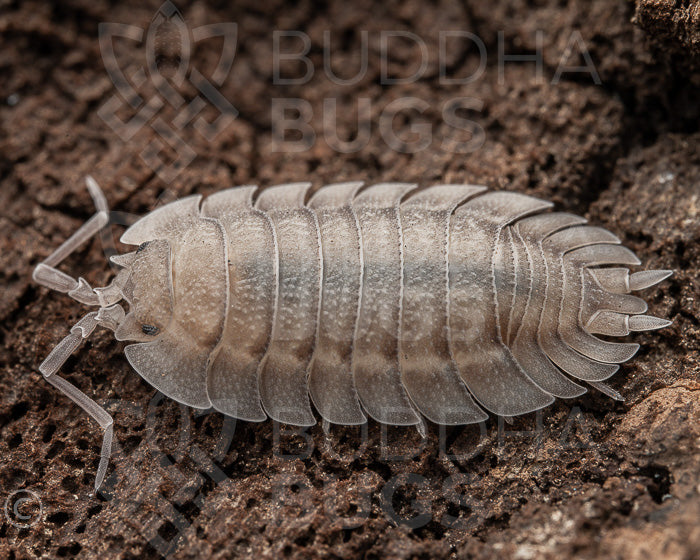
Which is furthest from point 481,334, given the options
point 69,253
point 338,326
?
point 69,253

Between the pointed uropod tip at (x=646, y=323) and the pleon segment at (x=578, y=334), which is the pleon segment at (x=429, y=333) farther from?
the pointed uropod tip at (x=646, y=323)

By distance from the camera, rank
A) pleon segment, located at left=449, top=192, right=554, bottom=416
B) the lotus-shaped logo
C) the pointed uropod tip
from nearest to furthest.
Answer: pleon segment, located at left=449, top=192, right=554, bottom=416
the pointed uropod tip
the lotus-shaped logo

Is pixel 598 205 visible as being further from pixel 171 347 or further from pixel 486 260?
pixel 171 347

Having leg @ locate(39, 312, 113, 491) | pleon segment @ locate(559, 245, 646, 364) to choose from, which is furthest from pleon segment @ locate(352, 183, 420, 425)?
leg @ locate(39, 312, 113, 491)

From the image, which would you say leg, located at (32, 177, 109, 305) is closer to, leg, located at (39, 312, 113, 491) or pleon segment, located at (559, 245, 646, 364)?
leg, located at (39, 312, 113, 491)


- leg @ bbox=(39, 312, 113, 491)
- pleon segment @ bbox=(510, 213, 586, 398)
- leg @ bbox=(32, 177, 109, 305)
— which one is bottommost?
leg @ bbox=(39, 312, 113, 491)

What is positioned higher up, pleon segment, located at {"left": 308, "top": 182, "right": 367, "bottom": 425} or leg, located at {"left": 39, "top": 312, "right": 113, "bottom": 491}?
pleon segment, located at {"left": 308, "top": 182, "right": 367, "bottom": 425}

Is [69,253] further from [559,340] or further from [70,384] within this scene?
[559,340]

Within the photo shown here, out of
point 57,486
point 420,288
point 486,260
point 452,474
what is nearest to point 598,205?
point 486,260
